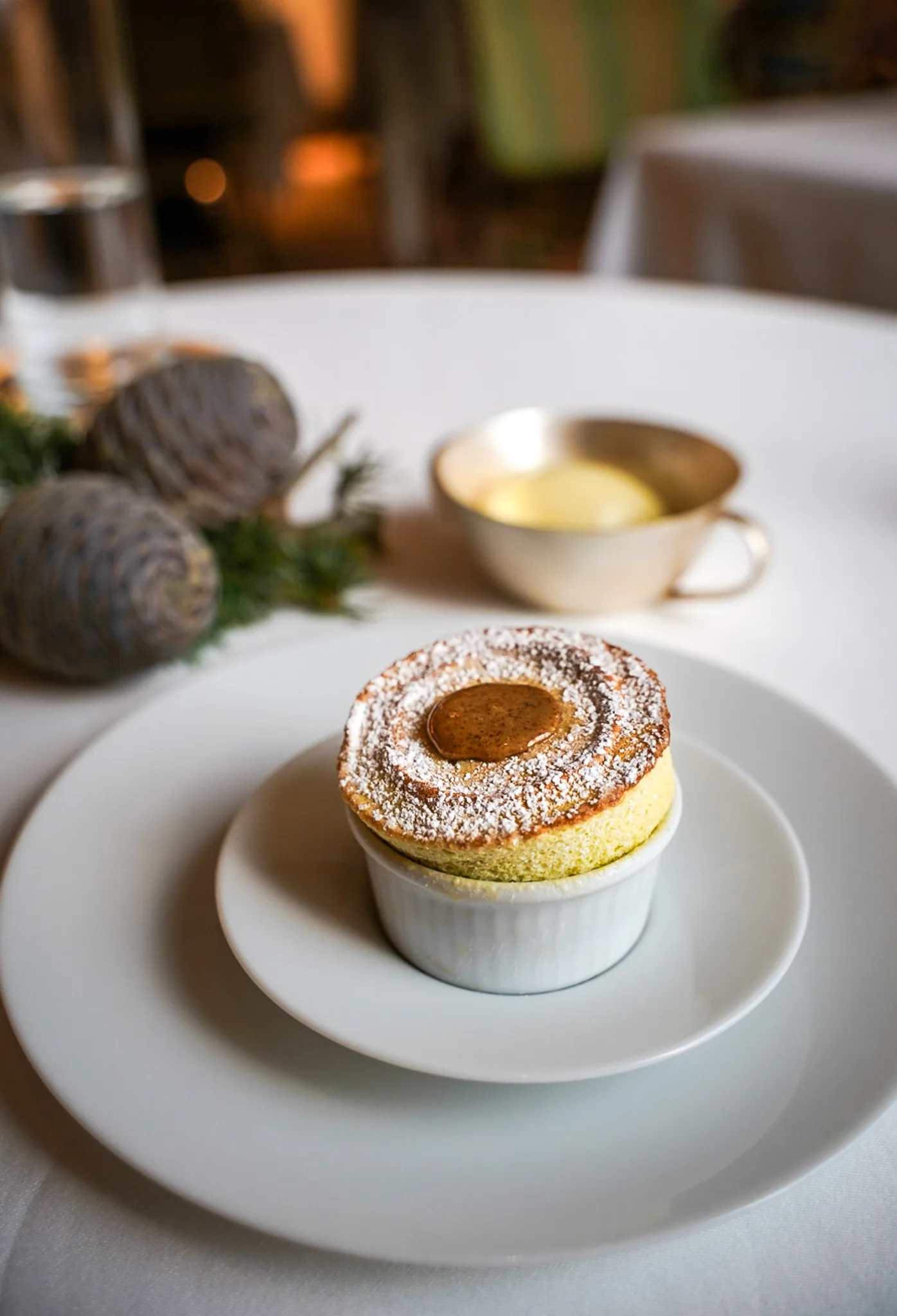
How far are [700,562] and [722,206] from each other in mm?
1309

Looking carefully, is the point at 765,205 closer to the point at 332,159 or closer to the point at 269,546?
the point at 269,546

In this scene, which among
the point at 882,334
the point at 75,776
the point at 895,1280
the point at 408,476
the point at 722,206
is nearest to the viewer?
the point at 895,1280

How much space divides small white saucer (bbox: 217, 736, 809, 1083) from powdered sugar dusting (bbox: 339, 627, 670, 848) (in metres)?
0.05

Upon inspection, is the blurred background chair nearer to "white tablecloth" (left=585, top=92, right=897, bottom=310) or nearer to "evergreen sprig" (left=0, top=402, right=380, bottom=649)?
"white tablecloth" (left=585, top=92, right=897, bottom=310)

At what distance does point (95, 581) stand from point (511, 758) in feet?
0.94

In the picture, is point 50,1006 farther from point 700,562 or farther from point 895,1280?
point 700,562

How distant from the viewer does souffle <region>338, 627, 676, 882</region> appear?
0.43 meters

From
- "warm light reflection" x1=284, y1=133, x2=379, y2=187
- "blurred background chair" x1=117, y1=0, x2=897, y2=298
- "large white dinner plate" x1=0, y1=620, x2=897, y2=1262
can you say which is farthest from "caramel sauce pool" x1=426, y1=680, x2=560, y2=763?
"warm light reflection" x1=284, y1=133, x2=379, y2=187

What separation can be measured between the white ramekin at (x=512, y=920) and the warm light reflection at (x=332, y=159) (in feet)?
13.7

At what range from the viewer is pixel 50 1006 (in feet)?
1.40

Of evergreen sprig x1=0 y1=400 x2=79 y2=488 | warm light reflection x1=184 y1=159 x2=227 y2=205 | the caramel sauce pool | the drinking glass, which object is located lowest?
warm light reflection x1=184 y1=159 x2=227 y2=205

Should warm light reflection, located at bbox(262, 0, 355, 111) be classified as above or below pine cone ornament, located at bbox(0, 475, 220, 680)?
above

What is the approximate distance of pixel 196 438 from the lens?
0.74 meters

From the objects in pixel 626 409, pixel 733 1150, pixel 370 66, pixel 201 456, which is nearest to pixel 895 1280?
pixel 733 1150
